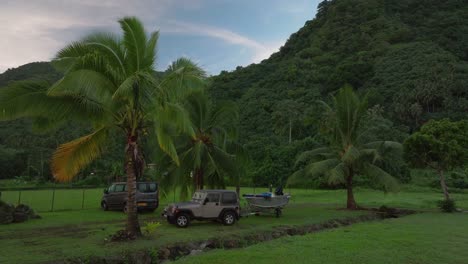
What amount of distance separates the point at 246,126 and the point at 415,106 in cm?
2504

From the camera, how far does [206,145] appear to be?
20.9 meters

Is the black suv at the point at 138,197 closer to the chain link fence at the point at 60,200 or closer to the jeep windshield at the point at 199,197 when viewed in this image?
the chain link fence at the point at 60,200

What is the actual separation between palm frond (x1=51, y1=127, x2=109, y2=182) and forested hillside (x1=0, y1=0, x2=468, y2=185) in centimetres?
2782

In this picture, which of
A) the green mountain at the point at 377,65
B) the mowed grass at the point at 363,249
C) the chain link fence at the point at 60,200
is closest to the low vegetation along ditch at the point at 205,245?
the mowed grass at the point at 363,249

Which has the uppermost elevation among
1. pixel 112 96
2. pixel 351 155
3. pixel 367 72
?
pixel 367 72

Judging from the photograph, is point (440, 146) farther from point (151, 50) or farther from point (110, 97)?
point (110, 97)

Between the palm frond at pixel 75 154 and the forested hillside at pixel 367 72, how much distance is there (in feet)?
86.6

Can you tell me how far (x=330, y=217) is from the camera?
65.8 ft

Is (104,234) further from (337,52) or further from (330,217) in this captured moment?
(337,52)

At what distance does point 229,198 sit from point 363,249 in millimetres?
7376

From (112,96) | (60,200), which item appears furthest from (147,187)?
(60,200)

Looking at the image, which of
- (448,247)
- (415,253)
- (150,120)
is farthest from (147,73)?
(448,247)

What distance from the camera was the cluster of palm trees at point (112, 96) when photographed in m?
11.9

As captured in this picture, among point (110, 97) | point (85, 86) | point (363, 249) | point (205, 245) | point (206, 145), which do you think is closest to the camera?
point (363, 249)
